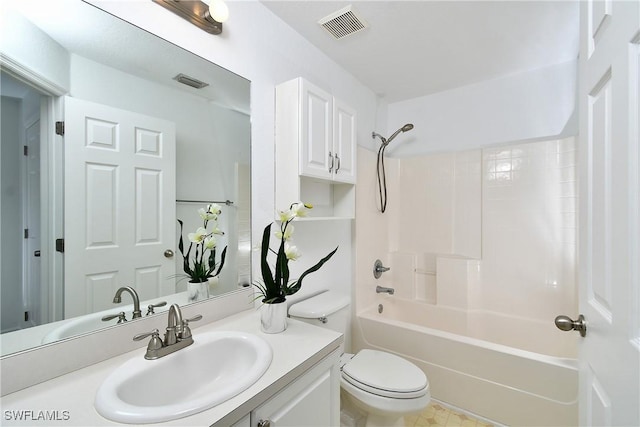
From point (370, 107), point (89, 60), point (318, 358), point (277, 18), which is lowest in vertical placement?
point (318, 358)

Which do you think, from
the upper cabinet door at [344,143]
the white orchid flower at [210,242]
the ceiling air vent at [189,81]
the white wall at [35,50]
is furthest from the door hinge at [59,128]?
the upper cabinet door at [344,143]

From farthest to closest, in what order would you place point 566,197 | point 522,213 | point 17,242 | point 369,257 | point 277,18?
point 369,257, point 522,213, point 566,197, point 277,18, point 17,242

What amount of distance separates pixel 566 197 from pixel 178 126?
2.56 metres

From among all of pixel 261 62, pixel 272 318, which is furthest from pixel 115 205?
pixel 261 62

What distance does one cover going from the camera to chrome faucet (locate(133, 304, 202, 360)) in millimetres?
882

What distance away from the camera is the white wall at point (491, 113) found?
2.13 m

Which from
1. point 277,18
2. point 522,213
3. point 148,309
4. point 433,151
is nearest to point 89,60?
point 148,309

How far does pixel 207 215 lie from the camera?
1.27m

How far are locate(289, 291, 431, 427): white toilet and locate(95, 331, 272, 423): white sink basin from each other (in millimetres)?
543

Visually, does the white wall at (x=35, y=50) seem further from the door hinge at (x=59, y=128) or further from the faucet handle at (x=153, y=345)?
the faucet handle at (x=153, y=345)

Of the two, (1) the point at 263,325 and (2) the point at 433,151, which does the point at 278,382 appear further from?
(2) the point at 433,151

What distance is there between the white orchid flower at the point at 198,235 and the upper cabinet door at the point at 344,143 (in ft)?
2.73

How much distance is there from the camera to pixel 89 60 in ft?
3.11

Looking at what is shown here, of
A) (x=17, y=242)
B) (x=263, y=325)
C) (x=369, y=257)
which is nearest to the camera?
(x=17, y=242)
